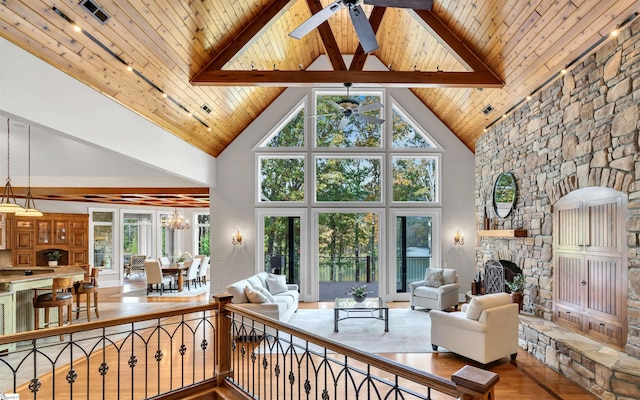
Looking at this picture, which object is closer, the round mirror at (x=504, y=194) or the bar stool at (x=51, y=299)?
the bar stool at (x=51, y=299)

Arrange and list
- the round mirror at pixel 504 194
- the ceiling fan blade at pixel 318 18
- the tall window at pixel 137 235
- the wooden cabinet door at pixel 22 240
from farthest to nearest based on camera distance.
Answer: the tall window at pixel 137 235 < the wooden cabinet door at pixel 22 240 < the round mirror at pixel 504 194 < the ceiling fan blade at pixel 318 18

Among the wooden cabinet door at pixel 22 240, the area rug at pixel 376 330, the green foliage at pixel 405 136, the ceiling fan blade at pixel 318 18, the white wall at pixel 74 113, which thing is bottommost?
the area rug at pixel 376 330

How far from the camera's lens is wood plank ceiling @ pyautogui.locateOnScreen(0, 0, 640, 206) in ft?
11.9

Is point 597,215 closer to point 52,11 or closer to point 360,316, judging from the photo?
point 360,316

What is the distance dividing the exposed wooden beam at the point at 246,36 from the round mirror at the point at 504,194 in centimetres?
496

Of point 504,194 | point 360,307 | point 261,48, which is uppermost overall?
point 261,48

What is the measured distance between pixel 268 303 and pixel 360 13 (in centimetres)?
427

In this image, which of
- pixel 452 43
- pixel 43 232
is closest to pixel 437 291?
pixel 452 43

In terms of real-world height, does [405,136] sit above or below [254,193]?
above

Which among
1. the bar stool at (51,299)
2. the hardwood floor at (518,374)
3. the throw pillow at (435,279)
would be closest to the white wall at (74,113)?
the bar stool at (51,299)

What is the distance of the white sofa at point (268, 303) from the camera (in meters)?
5.42

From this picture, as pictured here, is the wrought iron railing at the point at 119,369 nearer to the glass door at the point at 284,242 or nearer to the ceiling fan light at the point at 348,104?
the glass door at the point at 284,242

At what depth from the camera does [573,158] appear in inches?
184

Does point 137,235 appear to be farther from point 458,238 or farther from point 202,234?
point 458,238
